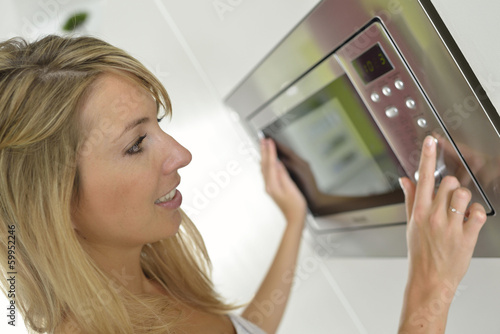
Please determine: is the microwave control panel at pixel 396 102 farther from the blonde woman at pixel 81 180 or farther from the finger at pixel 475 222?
the blonde woman at pixel 81 180

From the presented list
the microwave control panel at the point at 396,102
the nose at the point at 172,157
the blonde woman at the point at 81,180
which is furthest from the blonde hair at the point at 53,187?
the microwave control panel at the point at 396,102

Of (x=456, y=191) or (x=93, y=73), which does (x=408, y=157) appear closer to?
(x=456, y=191)

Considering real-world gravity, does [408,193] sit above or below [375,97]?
below

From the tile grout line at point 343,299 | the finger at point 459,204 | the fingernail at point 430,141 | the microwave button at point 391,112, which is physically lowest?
the tile grout line at point 343,299

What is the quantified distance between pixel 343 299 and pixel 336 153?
1.28 feet

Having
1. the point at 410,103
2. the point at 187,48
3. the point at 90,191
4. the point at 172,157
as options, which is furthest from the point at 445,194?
the point at 187,48

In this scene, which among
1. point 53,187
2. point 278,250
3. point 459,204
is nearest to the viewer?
point 459,204

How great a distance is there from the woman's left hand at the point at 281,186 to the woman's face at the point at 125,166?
369 millimetres

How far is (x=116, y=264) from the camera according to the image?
3.23ft

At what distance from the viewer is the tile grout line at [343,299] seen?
1.18 meters

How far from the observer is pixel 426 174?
2.47 ft

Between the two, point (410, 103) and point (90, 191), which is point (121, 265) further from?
point (410, 103)

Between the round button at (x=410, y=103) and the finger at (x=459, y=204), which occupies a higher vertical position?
the round button at (x=410, y=103)

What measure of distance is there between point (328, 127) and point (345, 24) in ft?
0.78
